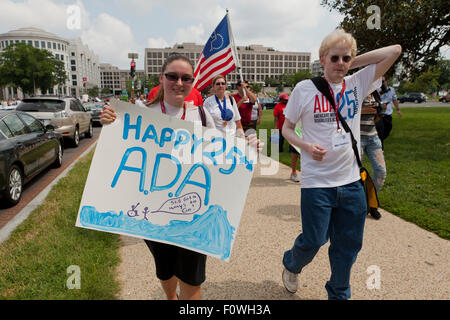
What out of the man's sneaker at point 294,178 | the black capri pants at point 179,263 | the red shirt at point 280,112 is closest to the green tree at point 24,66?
the red shirt at point 280,112

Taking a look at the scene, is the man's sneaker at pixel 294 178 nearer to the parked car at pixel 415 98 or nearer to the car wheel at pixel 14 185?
the car wheel at pixel 14 185

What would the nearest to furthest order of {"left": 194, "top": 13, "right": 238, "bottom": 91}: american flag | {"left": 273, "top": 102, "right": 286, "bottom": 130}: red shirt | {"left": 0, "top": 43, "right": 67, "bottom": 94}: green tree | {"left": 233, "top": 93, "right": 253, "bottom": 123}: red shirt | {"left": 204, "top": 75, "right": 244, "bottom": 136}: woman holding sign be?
{"left": 204, "top": 75, "right": 244, "bottom": 136}: woman holding sign < {"left": 194, "top": 13, "right": 238, "bottom": 91}: american flag < {"left": 233, "top": 93, "right": 253, "bottom": 123}: red shirt < {"left": 273, "top": 102, "right": 286, "bottom": 130}: red shirt < {"left": 0, "top": 43, "right": 67, "bottom": 94}: green tree

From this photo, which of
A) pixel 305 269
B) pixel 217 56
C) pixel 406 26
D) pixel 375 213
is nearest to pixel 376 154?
pixel 375 213

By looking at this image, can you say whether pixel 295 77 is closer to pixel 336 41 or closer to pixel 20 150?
pixel 20 150

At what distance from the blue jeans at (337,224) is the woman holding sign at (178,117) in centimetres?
62

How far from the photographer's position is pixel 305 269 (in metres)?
3.10

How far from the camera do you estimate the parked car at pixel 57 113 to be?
10.4 m

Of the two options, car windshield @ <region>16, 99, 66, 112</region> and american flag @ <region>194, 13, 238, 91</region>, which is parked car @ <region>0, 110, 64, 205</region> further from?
car windshield @ <region>16, 99, 66, 112</region>

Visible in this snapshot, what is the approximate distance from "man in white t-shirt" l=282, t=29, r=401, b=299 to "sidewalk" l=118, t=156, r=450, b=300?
1.87 ft

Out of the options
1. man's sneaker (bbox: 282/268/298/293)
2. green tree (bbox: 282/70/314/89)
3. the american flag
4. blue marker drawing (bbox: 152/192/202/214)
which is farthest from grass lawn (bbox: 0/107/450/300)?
green tree (bbox: 282/70/314/89)

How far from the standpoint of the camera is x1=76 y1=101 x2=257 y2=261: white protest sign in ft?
6.36

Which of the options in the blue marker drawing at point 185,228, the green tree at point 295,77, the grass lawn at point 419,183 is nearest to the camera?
the blue marker drawing at point 185,228

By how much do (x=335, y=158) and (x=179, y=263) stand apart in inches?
50.4
